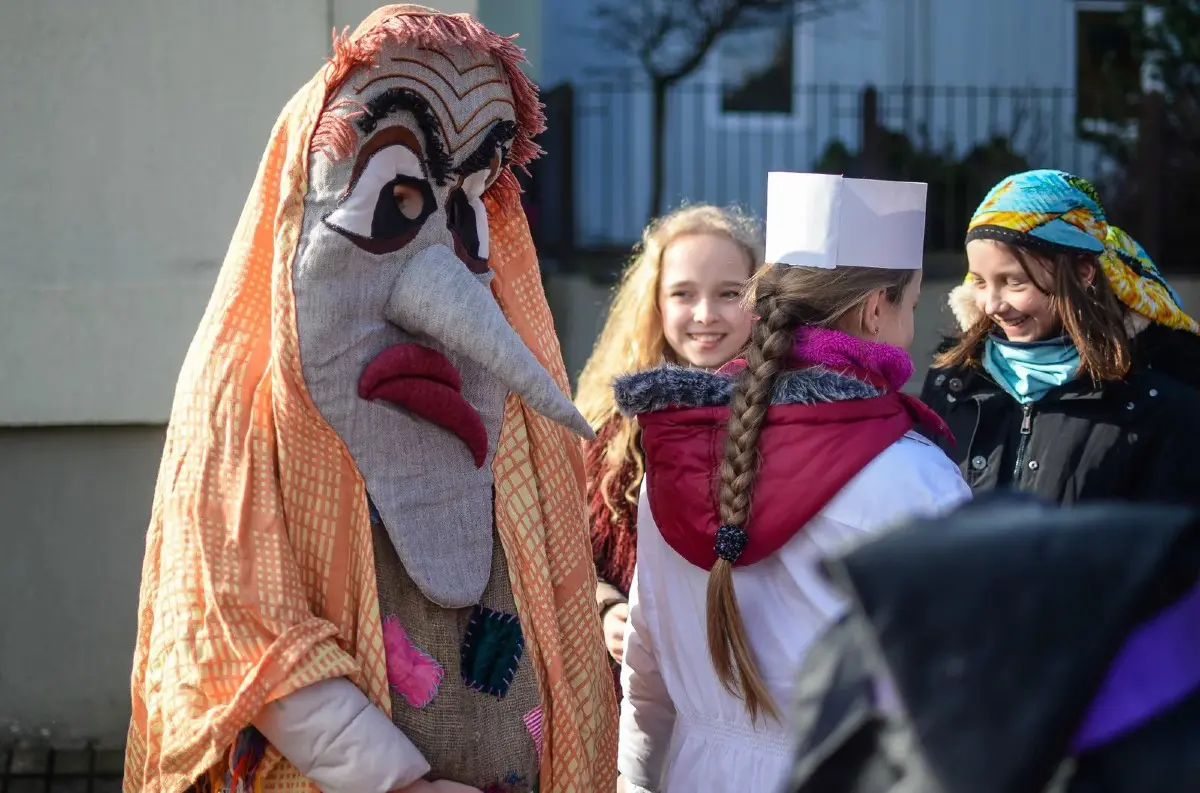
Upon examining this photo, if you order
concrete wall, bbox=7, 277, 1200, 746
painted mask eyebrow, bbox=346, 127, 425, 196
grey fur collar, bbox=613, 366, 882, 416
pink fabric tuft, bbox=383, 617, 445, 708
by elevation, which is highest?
painted mask eyebrow, bbox=346, 127, 425, 196

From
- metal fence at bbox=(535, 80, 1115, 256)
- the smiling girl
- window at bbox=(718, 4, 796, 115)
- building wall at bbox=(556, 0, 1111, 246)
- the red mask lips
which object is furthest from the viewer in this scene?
window at bbox=(718, 4, 796, 115)

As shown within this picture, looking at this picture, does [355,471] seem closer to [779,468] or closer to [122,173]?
[779,468]

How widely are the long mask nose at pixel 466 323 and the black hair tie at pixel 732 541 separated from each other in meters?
0.25

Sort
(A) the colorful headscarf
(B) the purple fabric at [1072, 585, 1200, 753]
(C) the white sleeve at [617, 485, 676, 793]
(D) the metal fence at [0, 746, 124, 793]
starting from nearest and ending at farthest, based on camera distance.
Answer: (B) the purple fabric at [1072, 585, 1200, 753] → (C) the white sleeve at [617, 485, 676, 793] → (A) the colorful headscarf → (D) the metal fence at [0, 746, 124, 793]

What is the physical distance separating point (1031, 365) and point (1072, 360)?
0.10 metres

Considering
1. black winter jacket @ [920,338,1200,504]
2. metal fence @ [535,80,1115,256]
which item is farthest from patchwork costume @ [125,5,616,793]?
metal fence @ [535,80,1115,256]

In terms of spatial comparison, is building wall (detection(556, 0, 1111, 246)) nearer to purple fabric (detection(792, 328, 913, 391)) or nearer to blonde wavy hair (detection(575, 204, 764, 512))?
blonde wavy hair (detection(575, 204, 764, 512))

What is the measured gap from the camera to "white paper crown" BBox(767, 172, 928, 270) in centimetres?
216

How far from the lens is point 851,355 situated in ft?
6.75

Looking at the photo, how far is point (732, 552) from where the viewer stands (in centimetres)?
200

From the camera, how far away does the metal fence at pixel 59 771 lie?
4047 millimetres

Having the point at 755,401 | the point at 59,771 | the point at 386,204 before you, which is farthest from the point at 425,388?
the point at 59,771

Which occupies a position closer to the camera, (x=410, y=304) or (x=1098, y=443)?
(x=410, y=304)

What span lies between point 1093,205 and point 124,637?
9.89 ft
